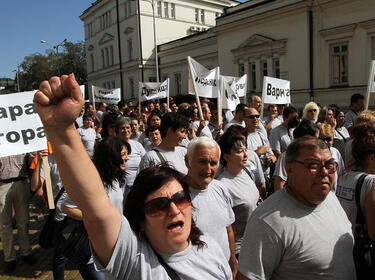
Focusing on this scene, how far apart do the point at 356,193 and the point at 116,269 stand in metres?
1.78

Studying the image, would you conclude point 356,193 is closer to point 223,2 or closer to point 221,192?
point 221,192

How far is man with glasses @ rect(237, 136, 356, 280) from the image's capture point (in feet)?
5.92

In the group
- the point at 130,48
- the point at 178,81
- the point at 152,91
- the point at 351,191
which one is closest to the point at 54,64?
the point at 130,48

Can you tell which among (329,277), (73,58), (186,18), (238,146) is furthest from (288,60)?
(73,58)

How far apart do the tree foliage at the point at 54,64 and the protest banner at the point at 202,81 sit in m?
57.1

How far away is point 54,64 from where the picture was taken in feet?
199

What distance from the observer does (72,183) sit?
1216mm

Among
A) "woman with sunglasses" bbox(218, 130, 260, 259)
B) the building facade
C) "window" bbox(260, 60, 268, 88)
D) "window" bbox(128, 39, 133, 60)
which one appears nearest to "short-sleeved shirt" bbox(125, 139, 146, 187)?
"woman with sunglasses" bbox(218, 130, 260, 259)

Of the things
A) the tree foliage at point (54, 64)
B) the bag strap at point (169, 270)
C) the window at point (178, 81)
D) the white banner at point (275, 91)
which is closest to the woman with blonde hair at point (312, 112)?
the white banner at point (275, 91)

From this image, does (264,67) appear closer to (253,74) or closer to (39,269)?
(253,74)

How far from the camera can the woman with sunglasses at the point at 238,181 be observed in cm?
286

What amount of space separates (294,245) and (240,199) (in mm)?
1057

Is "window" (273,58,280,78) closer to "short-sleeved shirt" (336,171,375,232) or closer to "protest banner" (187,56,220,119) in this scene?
"protest banner" (187,56,220,119)

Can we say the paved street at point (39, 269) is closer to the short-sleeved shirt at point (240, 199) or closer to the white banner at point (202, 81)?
the short-sleeved shirt at point (240, 199)
